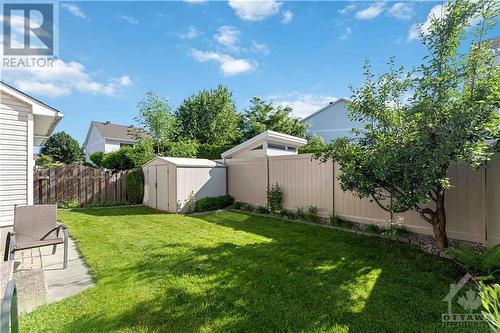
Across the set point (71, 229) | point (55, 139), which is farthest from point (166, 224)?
point (55, 139)

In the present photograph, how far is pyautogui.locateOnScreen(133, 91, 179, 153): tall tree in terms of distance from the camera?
18.0 m

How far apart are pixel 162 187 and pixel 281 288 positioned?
8514 millimetres

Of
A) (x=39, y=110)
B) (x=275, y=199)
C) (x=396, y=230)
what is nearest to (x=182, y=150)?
(x=39, y=110)

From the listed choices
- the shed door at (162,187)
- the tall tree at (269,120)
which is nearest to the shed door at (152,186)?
the shed door at (162,187)

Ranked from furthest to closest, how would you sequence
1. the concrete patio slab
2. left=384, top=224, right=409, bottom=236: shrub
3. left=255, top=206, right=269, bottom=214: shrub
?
Result: 1. left=255, top=206, right=269, bottom=214: shrub
2. left=384, top=224, right=409, bottom=236: shrub
3. the concrete patio slab

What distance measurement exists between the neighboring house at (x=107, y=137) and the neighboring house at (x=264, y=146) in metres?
20.8

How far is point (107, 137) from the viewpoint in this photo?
30203mm

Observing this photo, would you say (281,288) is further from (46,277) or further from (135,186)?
(135,186)

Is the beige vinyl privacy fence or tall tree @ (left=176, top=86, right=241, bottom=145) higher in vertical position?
tall tree @ (left=176, top=86, right=241, bottom=145)

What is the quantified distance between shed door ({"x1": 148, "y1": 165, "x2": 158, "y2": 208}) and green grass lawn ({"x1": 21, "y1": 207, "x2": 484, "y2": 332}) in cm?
510

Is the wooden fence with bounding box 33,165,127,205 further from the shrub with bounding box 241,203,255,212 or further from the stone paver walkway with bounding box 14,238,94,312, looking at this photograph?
the stone paver walkway with bounding box 14,238,94,312

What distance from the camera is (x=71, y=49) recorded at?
833 cm

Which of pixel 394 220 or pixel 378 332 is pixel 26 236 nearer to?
pixel 378 332

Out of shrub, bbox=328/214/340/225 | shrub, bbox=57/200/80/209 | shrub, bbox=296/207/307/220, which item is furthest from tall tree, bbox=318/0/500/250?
shrub, bbox=57/200/80/209
